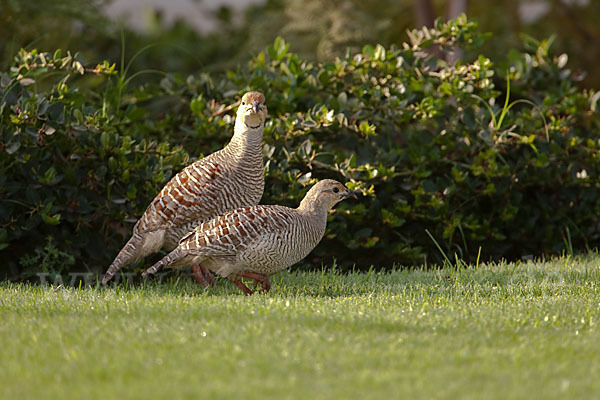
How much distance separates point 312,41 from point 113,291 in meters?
11.5

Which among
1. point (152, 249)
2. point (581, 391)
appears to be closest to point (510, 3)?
point (152, 249)

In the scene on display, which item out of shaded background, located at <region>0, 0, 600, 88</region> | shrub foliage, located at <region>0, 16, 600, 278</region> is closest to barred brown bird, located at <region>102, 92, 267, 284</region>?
shrub foliage, located at <region>0, 16, 600, 278</region>

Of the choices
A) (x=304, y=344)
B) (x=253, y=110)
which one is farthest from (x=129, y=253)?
(x=304, y=344)

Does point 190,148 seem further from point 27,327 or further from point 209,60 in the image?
point 209,60

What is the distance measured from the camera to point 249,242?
18.5ft

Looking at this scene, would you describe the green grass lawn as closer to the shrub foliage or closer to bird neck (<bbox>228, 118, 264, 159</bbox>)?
bird neck (<bbox>228, 118, 264, 159</bbox>)

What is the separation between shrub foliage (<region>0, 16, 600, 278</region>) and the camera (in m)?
7.03

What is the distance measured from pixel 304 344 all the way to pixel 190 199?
2.44 m

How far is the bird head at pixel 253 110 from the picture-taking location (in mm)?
6239

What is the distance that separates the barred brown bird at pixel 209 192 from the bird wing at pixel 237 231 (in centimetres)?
45

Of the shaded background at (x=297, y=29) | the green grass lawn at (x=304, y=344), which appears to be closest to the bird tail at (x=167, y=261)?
the green grass lawn at (x=304, y=344)

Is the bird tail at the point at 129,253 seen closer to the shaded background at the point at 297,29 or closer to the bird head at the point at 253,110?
the bird head at the point at 253,110

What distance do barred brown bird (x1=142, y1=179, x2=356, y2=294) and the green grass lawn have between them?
25 cm

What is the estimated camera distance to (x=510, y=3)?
18156 mm
